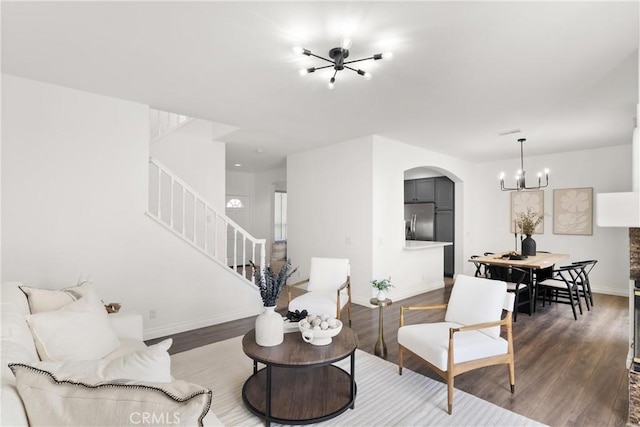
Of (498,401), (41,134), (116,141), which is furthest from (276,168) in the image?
(498,401)

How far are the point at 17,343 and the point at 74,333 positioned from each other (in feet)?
1.16

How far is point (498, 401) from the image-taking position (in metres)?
2.42

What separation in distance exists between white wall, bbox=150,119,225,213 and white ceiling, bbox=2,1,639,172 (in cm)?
119

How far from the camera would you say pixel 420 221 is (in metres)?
7.98

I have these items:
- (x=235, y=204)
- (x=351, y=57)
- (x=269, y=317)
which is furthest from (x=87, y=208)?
(x=235, y=204)

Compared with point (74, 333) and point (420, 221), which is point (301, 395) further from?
point (420, 221)

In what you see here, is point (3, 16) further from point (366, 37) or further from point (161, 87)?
point (366, 37)

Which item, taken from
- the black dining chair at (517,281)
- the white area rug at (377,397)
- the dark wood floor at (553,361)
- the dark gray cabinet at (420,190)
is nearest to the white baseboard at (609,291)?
the dark wood floor at (553,361)

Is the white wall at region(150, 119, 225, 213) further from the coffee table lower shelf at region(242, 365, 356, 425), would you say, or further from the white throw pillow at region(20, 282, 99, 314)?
the coffee table lower shelf at region(242, 365, 356, 425)

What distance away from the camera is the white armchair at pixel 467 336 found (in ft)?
7.61

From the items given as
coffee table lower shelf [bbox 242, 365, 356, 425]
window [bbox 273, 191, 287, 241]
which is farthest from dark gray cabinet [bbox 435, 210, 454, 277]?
coffee table lower shelf [bbox 242, 365, 356, 425]

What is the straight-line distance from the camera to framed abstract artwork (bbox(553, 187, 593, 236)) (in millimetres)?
5973

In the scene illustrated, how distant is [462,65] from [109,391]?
309cm

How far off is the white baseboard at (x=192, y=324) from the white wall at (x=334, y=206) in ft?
5.73
